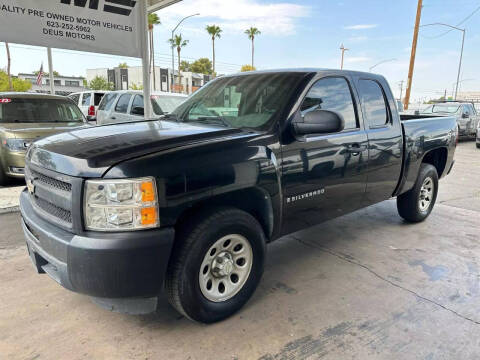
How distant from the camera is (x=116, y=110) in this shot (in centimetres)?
1038

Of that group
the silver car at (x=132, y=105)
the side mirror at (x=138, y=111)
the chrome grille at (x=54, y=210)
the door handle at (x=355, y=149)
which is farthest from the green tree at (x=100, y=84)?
the chrome grille at (x=54, y=210)

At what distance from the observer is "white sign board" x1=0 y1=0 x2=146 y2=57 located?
5672mm

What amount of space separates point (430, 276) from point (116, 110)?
30.3 ft

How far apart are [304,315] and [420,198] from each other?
3.05m

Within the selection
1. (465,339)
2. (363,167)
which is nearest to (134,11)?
(363,167)

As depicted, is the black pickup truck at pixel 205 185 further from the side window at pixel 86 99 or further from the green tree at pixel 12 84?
the green tree at pixel 12 84

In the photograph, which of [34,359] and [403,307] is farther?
[403,307]

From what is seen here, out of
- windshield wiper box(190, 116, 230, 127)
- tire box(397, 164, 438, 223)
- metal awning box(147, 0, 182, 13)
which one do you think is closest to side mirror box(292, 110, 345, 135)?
windshield wiper box(190, 116, 230, 127)

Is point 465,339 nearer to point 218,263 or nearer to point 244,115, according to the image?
point 218,263

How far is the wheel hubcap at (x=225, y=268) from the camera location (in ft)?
8.44

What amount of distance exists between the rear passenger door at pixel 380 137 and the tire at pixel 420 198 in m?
0.61

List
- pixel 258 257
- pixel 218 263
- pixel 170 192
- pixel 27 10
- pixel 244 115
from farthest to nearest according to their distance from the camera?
pixel 27 10 → pixel 244 115 → pixel 258 257 → pixel 218 263 → pixel 170 192

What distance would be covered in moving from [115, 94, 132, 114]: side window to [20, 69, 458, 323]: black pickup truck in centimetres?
683

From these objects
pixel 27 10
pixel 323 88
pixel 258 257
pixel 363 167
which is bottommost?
pixel 258 257
